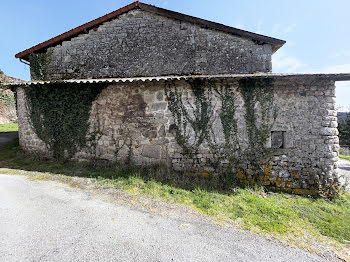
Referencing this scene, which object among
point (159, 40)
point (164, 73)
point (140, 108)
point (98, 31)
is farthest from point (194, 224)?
point (98, 31)

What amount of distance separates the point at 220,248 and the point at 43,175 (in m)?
5.20

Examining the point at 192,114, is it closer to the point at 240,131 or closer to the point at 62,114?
the point at 240,131

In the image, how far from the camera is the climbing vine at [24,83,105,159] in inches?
228

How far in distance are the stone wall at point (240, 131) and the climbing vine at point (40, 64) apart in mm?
3799

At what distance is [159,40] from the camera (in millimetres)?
6695

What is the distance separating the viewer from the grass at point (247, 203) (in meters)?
2.99

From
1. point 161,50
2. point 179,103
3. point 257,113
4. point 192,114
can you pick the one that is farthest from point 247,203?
point 161,50

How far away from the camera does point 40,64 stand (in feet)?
23.6

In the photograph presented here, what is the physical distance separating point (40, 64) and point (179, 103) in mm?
6889

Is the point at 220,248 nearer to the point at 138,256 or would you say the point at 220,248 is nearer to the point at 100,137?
the point at 138,256

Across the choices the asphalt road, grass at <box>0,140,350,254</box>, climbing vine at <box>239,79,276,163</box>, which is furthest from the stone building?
the asphalt road

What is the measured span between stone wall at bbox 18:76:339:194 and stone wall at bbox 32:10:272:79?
1.73 m

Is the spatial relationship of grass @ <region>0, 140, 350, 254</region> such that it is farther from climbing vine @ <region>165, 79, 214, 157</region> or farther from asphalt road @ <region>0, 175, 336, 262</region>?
climbing vine @ <region>165, 79, 214, 157</region>

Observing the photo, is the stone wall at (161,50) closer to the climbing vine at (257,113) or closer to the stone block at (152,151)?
the climbing vine at (257,113)
